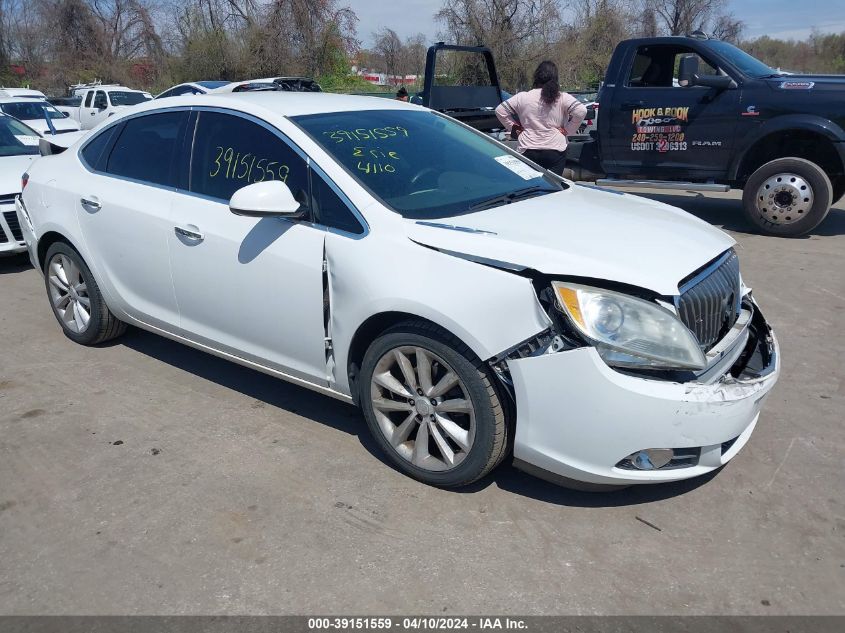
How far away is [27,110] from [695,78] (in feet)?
55.9

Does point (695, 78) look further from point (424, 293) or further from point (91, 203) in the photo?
point (91, 203)

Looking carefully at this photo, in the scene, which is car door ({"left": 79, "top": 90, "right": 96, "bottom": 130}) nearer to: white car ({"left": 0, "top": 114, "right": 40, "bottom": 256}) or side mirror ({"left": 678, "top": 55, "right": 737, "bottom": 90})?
white car ({"left": 0, "top": 114, "right": 40, "bottom": 256})

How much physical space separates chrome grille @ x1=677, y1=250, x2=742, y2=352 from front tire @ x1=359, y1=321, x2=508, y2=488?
854 millimetres

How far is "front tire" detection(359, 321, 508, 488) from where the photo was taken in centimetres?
302

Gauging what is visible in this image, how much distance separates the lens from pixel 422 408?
3.23 m

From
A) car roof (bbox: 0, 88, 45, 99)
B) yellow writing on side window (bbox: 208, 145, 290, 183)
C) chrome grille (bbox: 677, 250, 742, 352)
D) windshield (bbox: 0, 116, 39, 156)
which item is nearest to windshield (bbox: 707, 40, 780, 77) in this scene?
chrome grille (bbox: 677, 250, 742, 352)

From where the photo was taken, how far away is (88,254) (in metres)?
4.64

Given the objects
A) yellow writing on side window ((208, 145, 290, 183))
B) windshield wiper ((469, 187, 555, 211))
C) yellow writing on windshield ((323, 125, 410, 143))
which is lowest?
windshield wiper ((469, 187, 555, 211))

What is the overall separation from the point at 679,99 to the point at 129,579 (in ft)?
24.7

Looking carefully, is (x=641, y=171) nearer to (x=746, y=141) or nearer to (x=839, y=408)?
(x=746, y=141)

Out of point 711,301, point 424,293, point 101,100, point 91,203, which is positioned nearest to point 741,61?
point 711,301

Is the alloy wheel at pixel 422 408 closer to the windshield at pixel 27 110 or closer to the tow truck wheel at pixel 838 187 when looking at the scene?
the tow truck wheel at pixel 838 187

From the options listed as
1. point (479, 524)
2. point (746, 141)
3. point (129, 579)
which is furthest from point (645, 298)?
point (746, 141)

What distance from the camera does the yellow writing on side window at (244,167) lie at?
12.2 feet
